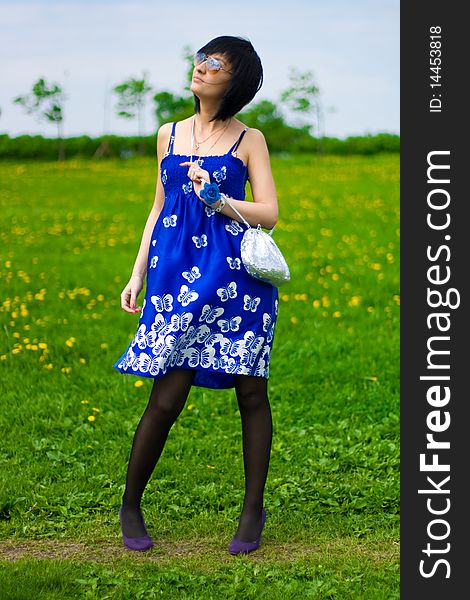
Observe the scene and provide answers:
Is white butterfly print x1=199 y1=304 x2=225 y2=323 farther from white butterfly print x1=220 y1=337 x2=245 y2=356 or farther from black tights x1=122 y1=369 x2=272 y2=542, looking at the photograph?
black tights x1=122 y1=369 x2=272 y2=542

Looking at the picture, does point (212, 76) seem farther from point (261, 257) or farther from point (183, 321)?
point (183, 321)

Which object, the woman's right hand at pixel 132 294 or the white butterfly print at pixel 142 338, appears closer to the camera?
the white butterfly print at pixel 142 338

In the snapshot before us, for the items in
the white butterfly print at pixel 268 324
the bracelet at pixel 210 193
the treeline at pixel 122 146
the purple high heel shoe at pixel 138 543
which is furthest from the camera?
the treeline at pixel 122 146

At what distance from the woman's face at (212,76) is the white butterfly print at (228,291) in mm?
787

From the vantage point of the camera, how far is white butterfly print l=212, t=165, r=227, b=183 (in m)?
4.17

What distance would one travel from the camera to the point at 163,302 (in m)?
4.19

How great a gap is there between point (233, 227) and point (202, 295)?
31 cm

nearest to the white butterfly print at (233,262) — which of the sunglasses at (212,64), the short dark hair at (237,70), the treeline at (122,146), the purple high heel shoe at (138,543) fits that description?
the short dark hair at (237,70)

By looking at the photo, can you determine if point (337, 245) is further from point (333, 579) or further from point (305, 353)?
point (333, 579)

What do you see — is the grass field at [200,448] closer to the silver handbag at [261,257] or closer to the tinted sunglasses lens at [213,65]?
the silver handbag at [261,257]

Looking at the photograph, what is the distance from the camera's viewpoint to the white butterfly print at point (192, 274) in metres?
4.15

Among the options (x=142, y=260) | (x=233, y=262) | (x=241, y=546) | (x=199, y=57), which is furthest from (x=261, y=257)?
(x=241, y=546)

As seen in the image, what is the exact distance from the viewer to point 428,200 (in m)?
4.26

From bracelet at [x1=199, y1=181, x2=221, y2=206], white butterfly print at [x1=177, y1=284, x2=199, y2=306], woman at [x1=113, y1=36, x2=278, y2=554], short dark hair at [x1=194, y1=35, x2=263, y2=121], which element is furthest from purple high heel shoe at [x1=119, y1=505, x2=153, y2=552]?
short dark hair at [x1=194, y1=35, x2=263, y2=121]
